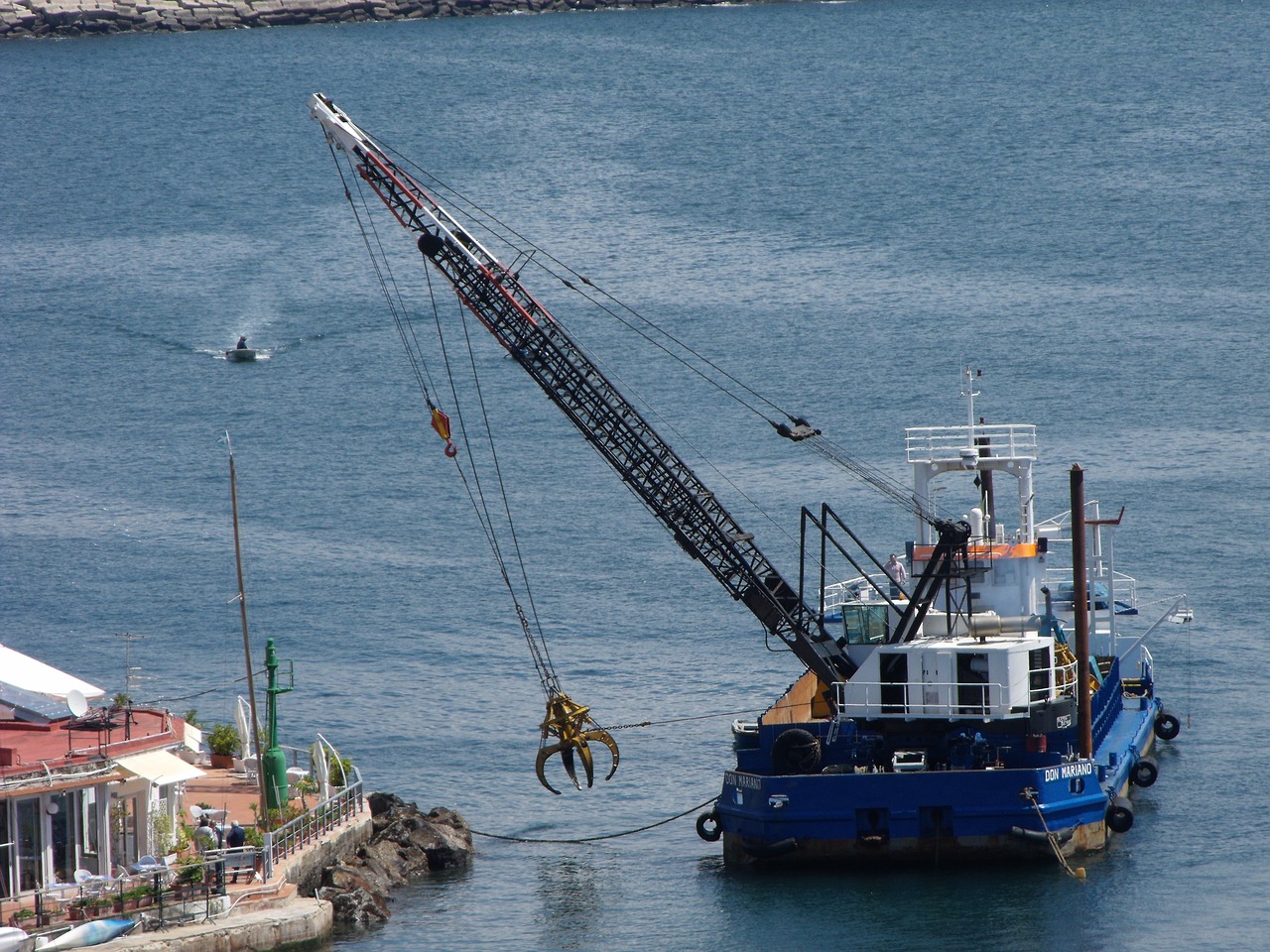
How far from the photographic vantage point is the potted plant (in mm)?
49062

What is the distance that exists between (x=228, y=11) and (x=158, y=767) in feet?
517

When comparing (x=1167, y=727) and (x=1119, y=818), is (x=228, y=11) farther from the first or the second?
(x=1119, y=818)

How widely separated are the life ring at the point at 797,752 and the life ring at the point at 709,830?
2.48 m

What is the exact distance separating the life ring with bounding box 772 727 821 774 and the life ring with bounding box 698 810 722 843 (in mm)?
2475

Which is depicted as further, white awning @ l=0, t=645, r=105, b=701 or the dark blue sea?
the dark blue sea

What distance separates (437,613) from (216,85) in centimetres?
10201

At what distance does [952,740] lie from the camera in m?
47.0

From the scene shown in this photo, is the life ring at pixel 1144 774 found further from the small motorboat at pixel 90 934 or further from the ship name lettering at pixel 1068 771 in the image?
the small motorboat at pixel 90 934

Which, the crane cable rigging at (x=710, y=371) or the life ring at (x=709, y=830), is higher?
the crane cable rigging at (x=710, y=371)

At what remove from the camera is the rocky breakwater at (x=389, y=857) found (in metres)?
42.9

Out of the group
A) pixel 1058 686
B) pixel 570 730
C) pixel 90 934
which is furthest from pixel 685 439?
pixel 90 934

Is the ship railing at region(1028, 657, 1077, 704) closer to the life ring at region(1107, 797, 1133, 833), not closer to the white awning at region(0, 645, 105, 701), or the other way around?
the life ring at region(1107, 797, 1133, 833)

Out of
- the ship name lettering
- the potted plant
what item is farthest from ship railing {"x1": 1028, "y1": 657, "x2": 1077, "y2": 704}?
the potted plant

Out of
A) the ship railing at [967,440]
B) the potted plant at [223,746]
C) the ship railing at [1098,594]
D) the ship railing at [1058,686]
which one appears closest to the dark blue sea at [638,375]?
the ship railing at [1098,594]
